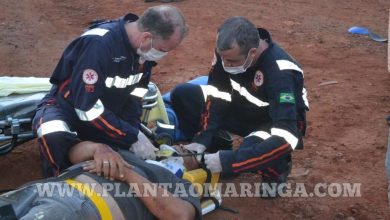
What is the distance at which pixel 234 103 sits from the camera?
4.37m

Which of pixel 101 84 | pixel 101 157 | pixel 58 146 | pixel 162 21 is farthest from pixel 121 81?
pixel 101 157

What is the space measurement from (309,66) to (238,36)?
3.31m

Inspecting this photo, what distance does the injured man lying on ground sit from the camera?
2627 millimetres

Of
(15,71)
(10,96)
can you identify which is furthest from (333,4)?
(10,96)

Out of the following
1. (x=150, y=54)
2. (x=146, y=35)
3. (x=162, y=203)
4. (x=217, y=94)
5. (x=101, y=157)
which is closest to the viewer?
(x=162, y=203)

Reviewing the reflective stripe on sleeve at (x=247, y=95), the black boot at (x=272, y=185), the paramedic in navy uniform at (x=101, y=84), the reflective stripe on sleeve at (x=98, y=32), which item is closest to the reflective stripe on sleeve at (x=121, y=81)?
the paramedic in navy uniform at (x=101, y=84)

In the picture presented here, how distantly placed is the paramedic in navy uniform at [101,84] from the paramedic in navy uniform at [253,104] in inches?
15.9

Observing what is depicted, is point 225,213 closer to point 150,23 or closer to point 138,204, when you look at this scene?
point 138,204

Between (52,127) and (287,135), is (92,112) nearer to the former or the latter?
(52,127)

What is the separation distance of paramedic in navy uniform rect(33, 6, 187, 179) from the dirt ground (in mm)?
801

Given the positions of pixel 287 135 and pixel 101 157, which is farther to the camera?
pixel 287 135

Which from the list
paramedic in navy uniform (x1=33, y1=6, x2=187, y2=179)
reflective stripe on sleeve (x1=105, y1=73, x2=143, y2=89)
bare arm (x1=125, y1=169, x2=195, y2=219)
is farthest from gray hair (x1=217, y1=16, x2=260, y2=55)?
bare arm (x1=125, y1=169, x2=195, y2=219)

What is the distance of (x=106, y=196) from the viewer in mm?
2801

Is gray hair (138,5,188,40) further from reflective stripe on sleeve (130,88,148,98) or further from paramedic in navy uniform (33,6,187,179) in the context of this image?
reflective stripe on sleeve (130,88,148,98)
